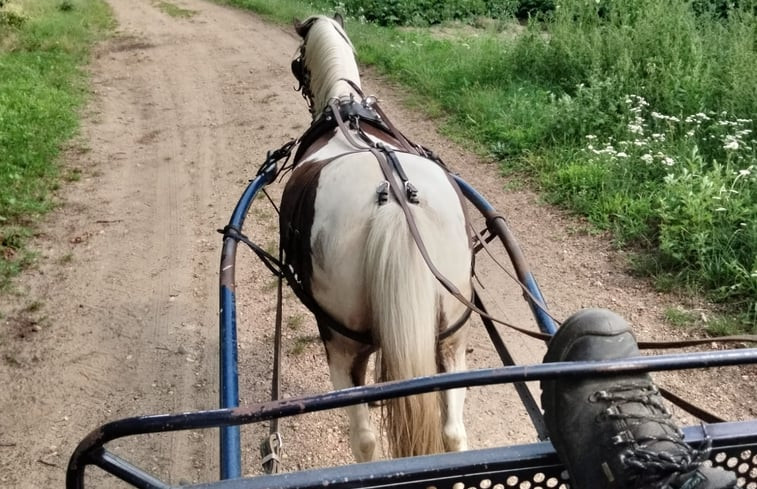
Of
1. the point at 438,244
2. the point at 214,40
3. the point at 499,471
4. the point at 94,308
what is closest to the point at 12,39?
the point at 214,40

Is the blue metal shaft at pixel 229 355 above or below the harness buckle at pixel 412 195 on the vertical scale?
below

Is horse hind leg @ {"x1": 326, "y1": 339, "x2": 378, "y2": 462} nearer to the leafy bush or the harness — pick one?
the harness

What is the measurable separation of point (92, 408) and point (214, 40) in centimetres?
934

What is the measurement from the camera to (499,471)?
140cm

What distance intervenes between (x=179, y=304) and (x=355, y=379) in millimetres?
2440

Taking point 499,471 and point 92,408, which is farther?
point 92,408

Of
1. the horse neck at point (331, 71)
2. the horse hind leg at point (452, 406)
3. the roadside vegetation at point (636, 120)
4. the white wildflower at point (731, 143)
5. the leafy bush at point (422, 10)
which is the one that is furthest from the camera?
the leafy bush at point (422, 10)

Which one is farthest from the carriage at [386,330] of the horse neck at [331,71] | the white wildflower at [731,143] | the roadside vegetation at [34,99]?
the roadside vegetation at [34,99]

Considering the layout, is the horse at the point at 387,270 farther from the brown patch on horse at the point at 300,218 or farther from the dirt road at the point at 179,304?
the dirt road at the point at 179,304

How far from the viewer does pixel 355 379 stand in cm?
253

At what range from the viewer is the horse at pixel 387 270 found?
6.71ft

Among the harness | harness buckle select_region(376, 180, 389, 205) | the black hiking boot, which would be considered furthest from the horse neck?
the black hiking boot

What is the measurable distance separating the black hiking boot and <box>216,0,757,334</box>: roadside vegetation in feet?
8.77

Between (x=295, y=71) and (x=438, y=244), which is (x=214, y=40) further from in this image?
(x=438, y=244)
